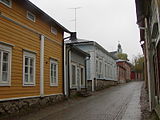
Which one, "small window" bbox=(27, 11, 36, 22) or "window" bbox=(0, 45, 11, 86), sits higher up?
"small window" bbox=(27, 11, 36, 22)

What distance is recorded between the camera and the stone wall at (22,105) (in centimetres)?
1015

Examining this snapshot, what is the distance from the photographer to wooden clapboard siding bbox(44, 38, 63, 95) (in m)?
14.5

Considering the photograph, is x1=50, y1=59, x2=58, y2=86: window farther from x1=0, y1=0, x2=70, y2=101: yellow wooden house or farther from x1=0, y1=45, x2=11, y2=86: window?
x1=0, y1=45, x2=11, y2=86: window

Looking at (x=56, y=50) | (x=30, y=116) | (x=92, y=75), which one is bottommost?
(x=30, y=116)

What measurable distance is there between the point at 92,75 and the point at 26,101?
15494 mm

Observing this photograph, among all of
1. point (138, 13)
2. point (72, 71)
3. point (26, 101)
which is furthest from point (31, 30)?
point (72, 71)

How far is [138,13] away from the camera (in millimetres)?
10602

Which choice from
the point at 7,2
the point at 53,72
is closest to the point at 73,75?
the point at 53,72

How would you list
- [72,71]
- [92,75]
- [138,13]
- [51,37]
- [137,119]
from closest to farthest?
[137,119] → [138,13] → [51,37] → [72,71] → [92,75]

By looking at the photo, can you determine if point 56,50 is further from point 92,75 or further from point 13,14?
point 92,75

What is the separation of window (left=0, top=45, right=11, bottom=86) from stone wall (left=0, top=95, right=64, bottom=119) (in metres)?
0.91

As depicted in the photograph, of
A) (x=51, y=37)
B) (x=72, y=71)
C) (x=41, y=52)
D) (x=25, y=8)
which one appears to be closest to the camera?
(x=25, y=8)

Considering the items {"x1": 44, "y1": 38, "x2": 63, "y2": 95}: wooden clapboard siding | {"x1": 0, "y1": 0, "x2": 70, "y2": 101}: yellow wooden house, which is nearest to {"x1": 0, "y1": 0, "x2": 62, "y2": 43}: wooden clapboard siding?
{"x1": 0, "y1": 0, "x2": 70, "y2": 101}: yellow wooden house

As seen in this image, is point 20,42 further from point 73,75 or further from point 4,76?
point 73,75
